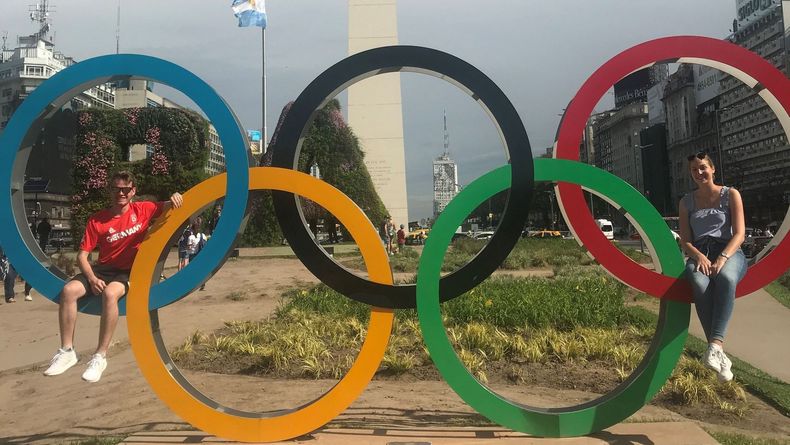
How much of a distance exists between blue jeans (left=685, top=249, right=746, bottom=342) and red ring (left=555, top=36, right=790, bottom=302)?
136 millimetres

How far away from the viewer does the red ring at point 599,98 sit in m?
3.96

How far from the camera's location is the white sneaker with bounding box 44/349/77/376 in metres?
3.60

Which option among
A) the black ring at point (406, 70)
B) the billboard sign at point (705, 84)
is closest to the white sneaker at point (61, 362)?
the black ring at point (406, 70)

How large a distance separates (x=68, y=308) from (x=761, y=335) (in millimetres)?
9639

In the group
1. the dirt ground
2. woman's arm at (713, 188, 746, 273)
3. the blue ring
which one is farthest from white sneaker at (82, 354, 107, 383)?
woman's arm at (713, 188, 746, 273)

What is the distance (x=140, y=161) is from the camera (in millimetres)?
27781

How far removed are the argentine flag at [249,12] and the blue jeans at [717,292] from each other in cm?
2662

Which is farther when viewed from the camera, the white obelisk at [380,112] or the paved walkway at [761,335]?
Result: the white obelisk at [380,112]

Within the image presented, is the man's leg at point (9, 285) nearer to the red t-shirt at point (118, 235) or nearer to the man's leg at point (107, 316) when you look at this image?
the red t-shirt at point (118, 235)

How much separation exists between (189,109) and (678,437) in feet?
100

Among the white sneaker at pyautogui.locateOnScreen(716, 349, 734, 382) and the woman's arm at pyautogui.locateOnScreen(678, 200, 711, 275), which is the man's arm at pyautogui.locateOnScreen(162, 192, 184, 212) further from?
the white sneaker at pyautogui.locateOnScreen(716, 349, 734, 382)

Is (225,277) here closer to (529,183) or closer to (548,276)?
(548,276)

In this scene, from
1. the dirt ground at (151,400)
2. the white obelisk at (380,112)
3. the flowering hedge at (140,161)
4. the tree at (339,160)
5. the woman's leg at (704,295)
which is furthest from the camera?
the white obelisk at (380,112)

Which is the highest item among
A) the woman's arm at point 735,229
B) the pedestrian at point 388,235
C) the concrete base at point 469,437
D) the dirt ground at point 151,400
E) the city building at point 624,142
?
the city building at point 624,142
